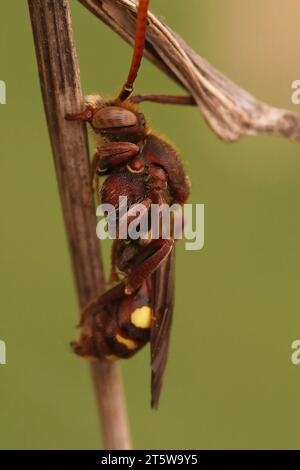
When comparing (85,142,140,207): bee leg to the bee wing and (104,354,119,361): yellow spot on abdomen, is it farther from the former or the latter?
(104,354,119,361): yellow spot on abdomen

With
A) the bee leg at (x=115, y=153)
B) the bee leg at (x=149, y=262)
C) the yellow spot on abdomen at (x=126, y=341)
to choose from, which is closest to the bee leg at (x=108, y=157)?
the bee leg at (x=115, y=153)

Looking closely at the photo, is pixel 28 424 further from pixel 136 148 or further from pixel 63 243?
pixel 136 148

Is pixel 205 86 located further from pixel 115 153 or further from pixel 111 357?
pixel 111 357

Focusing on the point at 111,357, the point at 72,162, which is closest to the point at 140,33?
the point at 72,162

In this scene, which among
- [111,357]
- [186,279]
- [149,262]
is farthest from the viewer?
[186,279]

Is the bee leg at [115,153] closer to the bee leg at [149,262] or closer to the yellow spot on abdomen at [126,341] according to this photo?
the bee leg at [149,262]

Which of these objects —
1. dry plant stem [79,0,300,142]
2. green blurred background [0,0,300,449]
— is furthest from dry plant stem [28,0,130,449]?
green blurred background [0,0,300,449]
